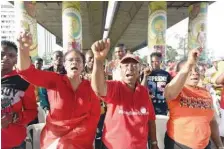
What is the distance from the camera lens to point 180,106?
2.66m

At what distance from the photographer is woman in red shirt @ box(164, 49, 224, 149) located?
2.56 m

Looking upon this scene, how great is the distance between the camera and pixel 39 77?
234 centimetres

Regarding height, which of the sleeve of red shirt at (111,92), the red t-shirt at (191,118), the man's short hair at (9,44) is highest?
the man's short hair at (9,44)

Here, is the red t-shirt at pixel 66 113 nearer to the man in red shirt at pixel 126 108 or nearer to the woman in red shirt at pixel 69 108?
the woman in red shirt at pixel 69 108

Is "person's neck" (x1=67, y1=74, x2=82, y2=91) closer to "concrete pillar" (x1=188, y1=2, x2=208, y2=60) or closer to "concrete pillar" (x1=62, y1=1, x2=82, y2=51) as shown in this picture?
"concrete pillar" (x1=62, y1=1, x2=82, y2=51)

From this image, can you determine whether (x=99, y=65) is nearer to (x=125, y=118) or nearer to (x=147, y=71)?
(x=125, y=118)

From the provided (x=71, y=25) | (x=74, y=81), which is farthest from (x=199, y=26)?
(x=74, y=81)

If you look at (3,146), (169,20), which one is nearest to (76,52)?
(3,146)

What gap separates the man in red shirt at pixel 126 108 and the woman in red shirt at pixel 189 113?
295mm

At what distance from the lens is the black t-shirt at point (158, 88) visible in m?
4.42

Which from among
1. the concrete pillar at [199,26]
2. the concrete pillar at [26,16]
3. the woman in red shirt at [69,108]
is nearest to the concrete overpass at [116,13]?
the concrete pillar at [199,26]

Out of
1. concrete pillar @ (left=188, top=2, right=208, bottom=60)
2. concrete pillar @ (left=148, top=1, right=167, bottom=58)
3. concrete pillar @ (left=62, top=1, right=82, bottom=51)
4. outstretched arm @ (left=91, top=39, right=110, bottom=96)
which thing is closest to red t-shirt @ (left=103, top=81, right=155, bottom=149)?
outstretched arm @ (left=91, top=39, right=110, bottom=96)

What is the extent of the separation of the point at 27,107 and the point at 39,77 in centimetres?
36

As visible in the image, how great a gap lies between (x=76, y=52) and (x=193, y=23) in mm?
14345
